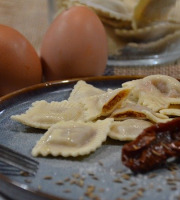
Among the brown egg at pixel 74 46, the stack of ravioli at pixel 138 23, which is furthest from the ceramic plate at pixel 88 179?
the stack of ravioli at pixel 138 23

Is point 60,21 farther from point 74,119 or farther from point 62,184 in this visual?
point 62,184

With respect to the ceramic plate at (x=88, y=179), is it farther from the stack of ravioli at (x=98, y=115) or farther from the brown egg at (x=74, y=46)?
the brown egg at (x=74, y=46)

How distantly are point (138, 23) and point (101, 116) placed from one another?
3.08 ft

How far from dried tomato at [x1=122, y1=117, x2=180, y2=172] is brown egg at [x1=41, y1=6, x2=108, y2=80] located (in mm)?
860

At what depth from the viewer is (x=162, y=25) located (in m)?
2.18

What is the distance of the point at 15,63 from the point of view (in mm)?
1735

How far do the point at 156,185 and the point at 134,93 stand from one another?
559mm

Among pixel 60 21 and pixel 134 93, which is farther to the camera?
pixel 60 21

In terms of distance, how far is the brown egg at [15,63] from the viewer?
1728 millimetres

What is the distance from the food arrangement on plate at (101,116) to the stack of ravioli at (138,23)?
66 centimetres

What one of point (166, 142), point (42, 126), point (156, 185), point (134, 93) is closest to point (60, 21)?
point (134, 93)

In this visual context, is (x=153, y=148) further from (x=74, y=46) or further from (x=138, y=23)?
(x=138, y=23)

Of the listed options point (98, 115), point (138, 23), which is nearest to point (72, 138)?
point (98, 115)

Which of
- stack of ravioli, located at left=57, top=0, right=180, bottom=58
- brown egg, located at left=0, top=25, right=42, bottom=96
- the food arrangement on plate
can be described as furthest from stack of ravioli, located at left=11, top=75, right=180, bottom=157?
stack of ravioli, located at left=57, top=0, right=180, bottom=58
